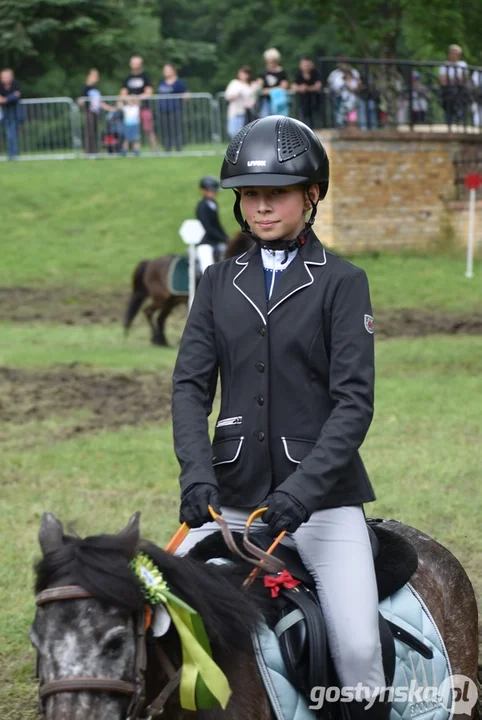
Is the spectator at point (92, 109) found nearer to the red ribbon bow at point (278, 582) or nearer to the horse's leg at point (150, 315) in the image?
the horse's leg at point (150, 315)

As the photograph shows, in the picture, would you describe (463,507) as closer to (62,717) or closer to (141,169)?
(62,717)

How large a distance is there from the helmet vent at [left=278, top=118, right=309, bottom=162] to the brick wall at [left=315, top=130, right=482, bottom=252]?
19640mm

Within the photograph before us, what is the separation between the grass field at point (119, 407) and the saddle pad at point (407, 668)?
1915 mm

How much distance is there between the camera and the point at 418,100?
84.5 feet

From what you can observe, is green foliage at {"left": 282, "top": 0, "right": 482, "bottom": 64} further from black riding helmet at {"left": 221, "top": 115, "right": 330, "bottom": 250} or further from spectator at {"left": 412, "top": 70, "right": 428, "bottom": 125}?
black riding helmet at {"left": 221, "top": 115, "right": 330, "bottom": 250}

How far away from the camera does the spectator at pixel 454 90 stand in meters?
25.0

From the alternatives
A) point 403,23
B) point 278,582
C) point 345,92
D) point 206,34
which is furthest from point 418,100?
point 206,34

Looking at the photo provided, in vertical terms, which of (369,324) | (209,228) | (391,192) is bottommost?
(391,192)

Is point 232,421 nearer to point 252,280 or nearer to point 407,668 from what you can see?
point 252,280

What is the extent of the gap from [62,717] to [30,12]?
123ft

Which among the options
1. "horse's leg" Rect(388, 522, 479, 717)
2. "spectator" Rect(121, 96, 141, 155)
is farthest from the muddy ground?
"horse's leg" Rect(388, 522, 479, 717)

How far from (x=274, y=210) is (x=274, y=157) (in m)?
0.17

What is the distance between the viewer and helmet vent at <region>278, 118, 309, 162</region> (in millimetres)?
3736

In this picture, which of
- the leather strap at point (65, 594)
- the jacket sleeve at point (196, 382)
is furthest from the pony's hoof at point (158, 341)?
the leather strap at point (65, 594)
